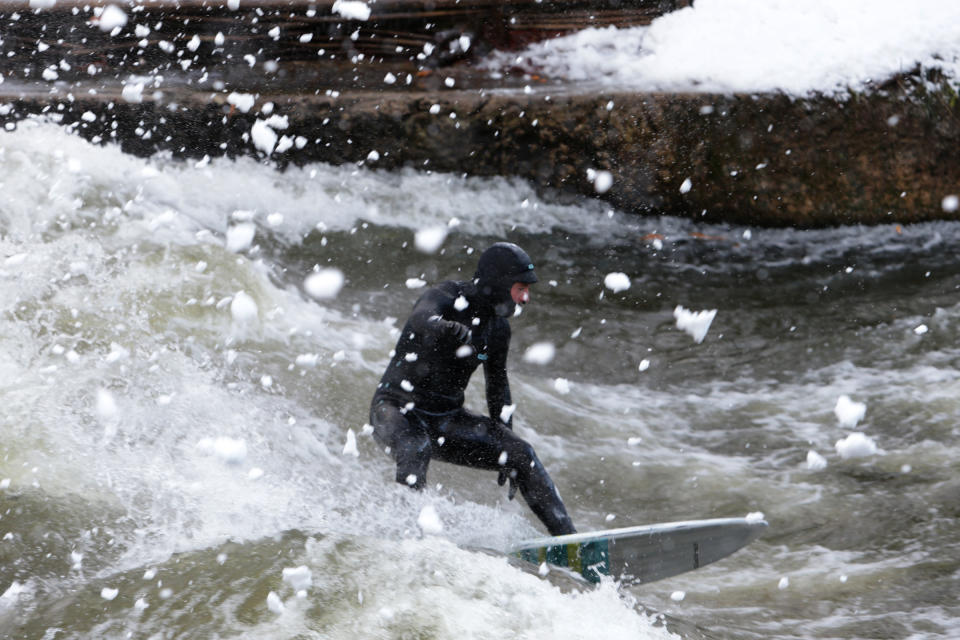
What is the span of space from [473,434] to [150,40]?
7.01 m

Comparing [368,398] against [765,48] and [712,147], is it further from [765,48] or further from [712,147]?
[765,48]

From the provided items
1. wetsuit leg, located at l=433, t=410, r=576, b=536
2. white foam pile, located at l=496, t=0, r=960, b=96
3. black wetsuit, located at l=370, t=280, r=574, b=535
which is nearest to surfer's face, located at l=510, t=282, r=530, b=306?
black wetsuit, located at l=370, t=280, r=574, b=535

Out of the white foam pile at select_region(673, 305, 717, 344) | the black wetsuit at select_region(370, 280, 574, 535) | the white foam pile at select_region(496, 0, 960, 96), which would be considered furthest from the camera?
the white foam pile at select_region(496, 0, 960, 96)

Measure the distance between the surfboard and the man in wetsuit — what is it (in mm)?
→ 270

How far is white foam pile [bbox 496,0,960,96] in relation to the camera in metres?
7.94

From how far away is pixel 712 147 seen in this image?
→ 7.80 meters

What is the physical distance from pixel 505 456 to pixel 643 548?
2.41ft

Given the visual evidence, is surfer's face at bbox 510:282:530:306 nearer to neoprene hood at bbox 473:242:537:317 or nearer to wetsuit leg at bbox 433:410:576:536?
neoprene hood at bbox 473:242:537:317

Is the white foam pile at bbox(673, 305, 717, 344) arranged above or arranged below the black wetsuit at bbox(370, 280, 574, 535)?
below

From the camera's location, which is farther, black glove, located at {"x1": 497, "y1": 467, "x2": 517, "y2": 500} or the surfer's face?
black glove, located at {"x1": 497, "y1": 467, "x2": 517, "y2": 500}

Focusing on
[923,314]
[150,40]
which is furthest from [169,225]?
[923,314]

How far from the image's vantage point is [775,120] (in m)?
7.77

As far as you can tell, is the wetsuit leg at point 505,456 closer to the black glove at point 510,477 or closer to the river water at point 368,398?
the black glove at point 510,477

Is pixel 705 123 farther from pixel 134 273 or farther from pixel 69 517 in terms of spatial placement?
pixel 69 517
